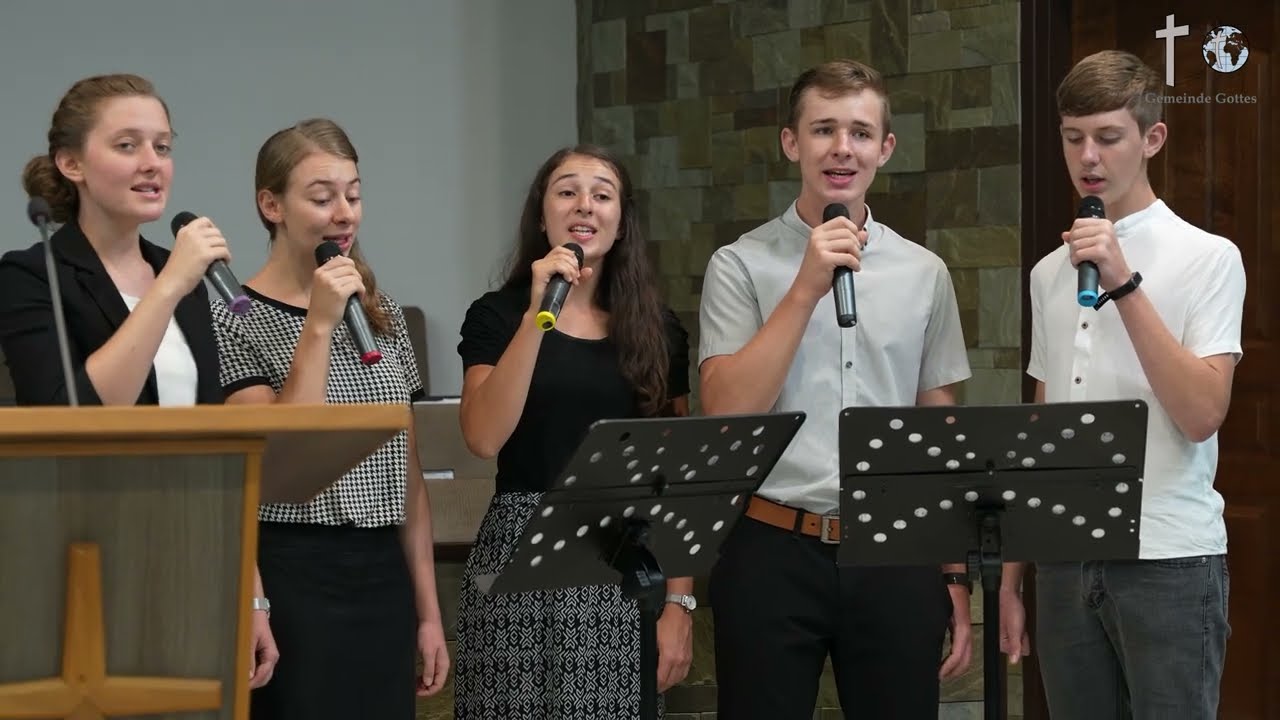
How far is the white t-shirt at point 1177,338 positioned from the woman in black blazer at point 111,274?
4.99 ft

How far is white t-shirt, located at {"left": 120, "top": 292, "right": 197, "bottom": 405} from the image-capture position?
224cm

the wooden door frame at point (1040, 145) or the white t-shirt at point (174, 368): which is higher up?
the wooden door frame at point (1040, 145)

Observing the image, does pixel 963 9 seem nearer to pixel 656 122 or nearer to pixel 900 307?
pixel 656 122

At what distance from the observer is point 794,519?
260 cm

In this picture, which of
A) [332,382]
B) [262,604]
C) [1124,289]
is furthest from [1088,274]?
[262,604]

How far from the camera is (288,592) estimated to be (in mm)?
2461

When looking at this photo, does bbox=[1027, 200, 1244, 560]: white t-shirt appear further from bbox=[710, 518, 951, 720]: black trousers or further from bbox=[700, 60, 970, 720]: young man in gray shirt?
bbox=[710, 518, 951, 720]: black trousers

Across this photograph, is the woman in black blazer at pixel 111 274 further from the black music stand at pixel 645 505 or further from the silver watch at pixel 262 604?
the black music stand at pixel 645 505

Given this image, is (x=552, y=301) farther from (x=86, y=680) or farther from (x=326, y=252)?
(x=86, y=680)

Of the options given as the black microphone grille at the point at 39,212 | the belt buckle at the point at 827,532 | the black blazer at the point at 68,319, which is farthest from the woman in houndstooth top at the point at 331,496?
the belt buckle at the point at 827,532

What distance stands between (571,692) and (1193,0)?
9.49 ft

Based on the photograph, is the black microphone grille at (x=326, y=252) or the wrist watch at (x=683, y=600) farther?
the wrist watch at (x=683, y=600)

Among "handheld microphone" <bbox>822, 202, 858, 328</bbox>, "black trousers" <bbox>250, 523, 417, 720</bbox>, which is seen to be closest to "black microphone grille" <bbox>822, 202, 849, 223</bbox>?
"handheld microphone" <bbox>822, 202, 858, 328</bbox>

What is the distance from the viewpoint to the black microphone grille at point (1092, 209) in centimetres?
253
